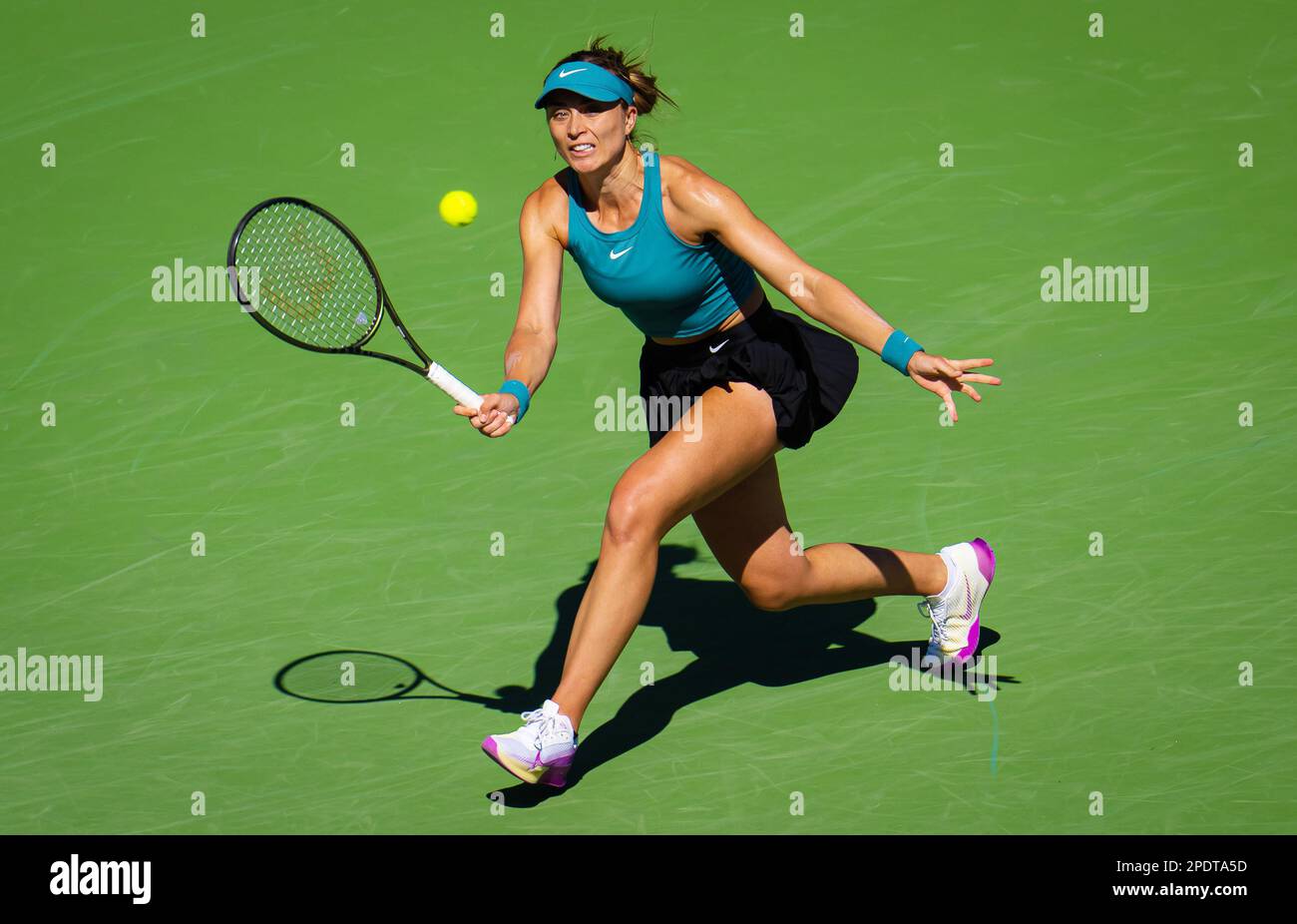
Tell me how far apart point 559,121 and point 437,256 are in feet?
9.93

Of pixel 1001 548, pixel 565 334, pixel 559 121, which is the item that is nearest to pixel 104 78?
pixel 565 334

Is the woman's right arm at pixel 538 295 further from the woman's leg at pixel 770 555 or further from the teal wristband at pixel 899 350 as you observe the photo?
the teal wristband at pixel 899 350

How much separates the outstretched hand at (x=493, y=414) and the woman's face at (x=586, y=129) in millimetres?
709

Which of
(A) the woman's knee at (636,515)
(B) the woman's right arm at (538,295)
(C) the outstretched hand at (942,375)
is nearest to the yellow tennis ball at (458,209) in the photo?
(B) the woman's right arm at (538,295)

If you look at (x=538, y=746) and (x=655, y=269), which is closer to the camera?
(x=538, y=746)

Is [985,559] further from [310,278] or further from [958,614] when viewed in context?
[310,278]

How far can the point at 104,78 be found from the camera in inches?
335

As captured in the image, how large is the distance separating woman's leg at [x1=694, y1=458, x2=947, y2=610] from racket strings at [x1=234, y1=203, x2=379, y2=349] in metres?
1.20

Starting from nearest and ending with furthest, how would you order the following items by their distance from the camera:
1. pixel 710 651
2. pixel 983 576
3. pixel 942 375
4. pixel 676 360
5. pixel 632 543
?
1. pixel 942 375
2. pixel 632 543
3. pixel 676 360
4. pixel 983 576
5. pixel 710 651

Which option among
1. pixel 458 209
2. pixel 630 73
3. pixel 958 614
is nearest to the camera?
pixel 630 73

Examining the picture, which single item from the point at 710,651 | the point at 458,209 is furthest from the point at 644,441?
the point at 710,651

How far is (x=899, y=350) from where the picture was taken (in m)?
4.47

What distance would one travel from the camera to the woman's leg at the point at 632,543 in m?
4.49

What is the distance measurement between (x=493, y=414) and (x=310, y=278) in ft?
3.29
